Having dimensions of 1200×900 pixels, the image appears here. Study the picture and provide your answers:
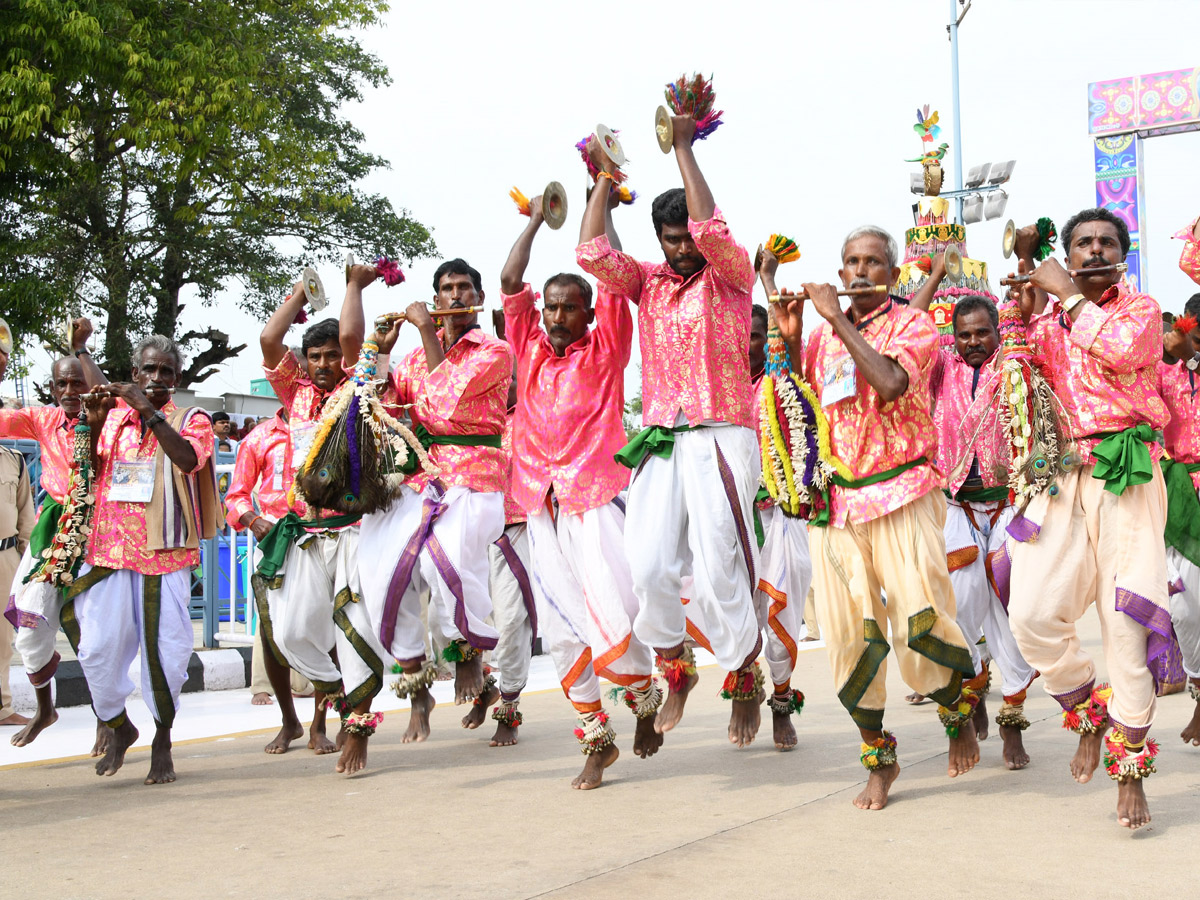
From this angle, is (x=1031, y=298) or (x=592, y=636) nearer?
(x=1031, y=298)

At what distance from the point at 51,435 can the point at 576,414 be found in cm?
308

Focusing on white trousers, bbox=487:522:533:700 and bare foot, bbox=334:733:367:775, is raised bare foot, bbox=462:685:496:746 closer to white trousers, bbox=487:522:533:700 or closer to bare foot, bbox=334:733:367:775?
white trousers, bbox=487:522:533:700

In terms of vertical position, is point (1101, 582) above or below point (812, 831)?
above

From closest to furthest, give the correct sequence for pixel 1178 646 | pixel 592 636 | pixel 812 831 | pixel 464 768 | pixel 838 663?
1. pixel 812 831
2. pixel 838 663
3. pixel 592 636
4. pixel 464 768
5. pixel 1178 646

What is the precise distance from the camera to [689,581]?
20.2ft

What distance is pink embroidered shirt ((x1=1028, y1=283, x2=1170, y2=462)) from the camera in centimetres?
462

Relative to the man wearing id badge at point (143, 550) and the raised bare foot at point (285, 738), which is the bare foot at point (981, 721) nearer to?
the raised bare foot at point (285, 738)

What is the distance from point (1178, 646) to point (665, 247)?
3.42 metres

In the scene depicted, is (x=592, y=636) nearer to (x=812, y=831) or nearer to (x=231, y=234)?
(x=812, y=831)

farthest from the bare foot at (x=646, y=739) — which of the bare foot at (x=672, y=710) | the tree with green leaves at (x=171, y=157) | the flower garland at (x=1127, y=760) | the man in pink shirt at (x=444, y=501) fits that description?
the tree with green leaves at (x=171, y=157)

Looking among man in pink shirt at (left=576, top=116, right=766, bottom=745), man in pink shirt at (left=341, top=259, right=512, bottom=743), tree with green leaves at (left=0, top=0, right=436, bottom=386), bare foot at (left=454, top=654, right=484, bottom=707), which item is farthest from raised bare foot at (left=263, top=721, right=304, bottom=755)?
tree with green leaves at (left=0, top=0, right=436, bottom=386)

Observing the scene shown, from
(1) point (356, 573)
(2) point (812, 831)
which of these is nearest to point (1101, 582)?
(2) point (812, 831)

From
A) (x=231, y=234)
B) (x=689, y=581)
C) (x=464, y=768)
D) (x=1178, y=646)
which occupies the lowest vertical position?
(x=464, y=768)

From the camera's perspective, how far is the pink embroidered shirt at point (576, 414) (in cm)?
597
